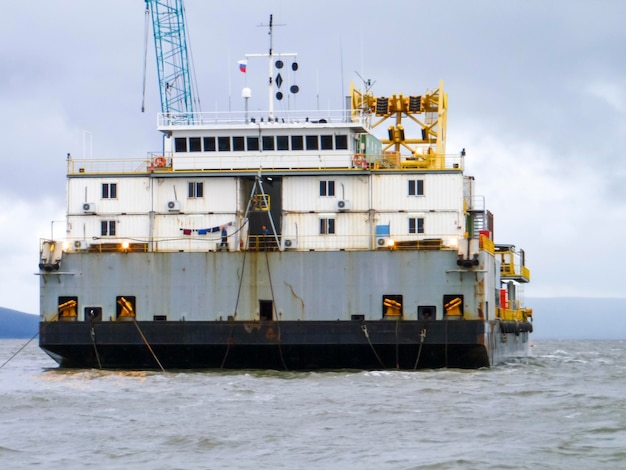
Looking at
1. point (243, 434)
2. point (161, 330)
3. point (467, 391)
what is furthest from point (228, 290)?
point (243, 434)

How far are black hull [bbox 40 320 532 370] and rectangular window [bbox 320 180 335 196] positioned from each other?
6107 mm

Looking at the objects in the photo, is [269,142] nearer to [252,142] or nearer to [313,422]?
[252,142]

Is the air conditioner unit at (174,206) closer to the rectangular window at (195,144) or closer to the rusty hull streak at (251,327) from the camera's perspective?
the rectangular window at (195,144)

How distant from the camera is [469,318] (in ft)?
145

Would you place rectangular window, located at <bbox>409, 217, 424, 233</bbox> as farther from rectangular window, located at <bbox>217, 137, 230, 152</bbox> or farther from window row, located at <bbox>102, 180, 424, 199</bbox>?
rectangular window, located at <bbox>217, 137, 230, 152</bbox>

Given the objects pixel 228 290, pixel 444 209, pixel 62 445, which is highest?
pixel 444 209

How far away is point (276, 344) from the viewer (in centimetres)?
4400

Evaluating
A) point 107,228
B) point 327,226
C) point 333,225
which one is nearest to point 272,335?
point 327,226

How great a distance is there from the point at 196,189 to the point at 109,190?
344cm

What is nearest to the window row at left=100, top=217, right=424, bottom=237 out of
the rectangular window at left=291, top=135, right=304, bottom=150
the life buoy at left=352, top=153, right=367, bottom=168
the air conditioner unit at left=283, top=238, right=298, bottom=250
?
the air conditioner unit at left=283, top=238, right=298, bottom=250

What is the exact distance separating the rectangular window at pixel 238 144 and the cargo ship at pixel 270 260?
0.18ft

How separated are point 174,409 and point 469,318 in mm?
15129

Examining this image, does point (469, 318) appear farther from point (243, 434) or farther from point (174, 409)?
point (243, 434)

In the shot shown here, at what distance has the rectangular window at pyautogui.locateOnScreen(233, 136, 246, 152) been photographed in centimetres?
4922
